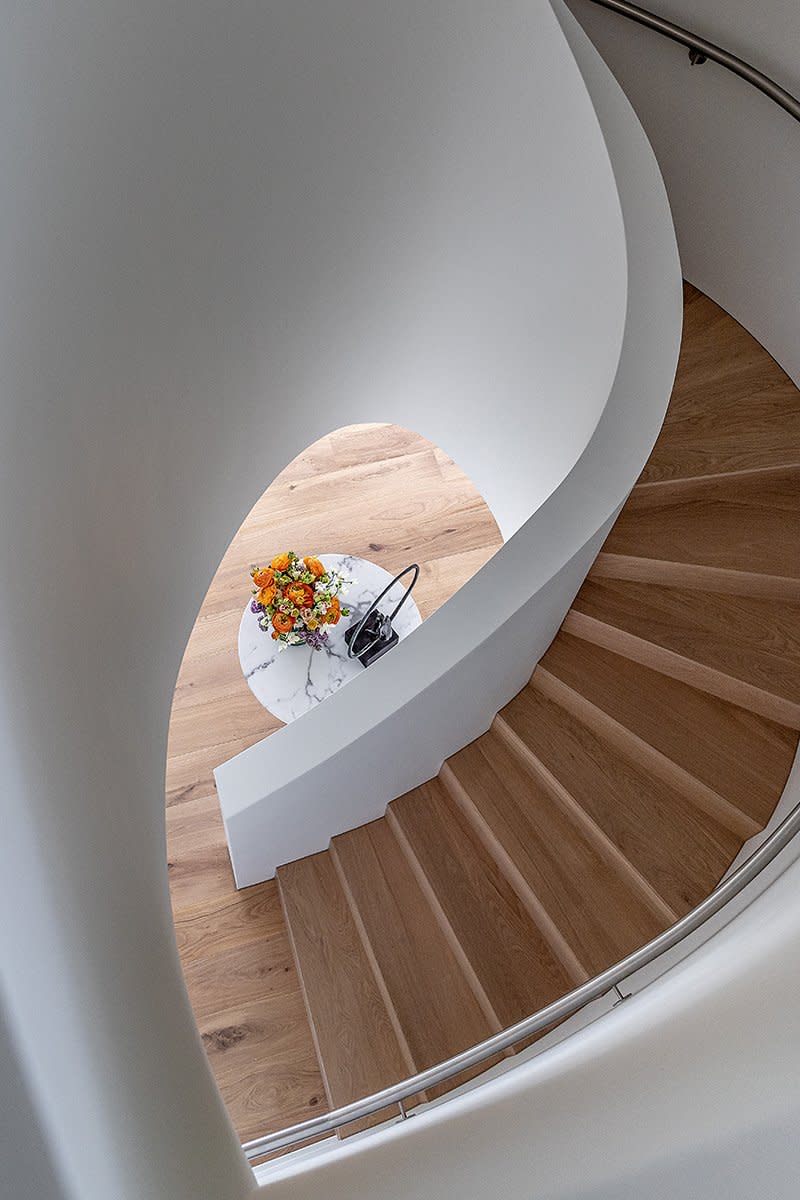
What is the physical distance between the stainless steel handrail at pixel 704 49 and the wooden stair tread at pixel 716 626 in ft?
5.50

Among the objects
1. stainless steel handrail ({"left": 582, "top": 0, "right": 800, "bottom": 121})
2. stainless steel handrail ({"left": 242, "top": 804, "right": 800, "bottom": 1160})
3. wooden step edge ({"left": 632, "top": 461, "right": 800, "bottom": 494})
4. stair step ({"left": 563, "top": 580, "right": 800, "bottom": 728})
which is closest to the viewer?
stainless steel handrail ({"left": 242, "top": 804, "right": 800, "bottom": 1160})

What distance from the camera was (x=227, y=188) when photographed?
9.62ft

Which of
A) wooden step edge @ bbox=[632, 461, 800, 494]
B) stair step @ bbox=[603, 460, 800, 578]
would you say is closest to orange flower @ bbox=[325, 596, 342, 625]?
stair step @ bbox=[603, 460, 800, 578]

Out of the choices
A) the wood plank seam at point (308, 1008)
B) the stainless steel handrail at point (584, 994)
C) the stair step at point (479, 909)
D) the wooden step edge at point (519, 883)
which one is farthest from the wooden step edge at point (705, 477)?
the wood plank seam at point (308, 1008)

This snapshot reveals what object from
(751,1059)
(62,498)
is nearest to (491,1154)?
(751,1059)

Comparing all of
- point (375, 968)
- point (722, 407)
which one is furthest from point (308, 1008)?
point (722, 407)

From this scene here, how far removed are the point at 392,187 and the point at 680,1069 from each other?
3.27 metres

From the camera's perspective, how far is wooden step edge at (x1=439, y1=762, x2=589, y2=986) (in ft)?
10.3

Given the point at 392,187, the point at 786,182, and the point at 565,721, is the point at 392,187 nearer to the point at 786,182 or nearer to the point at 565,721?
the point at 786,182

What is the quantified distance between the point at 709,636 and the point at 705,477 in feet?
2.27

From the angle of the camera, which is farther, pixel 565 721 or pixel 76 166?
pixel 565 721

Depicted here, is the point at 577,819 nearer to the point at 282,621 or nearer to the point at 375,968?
the point at 375,968

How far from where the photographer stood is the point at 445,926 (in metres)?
3.51

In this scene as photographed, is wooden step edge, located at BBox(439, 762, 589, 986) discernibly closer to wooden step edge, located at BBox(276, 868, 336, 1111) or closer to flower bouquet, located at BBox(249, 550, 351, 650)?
wooden step edge, located at BBox(276, 868, 336, 1111)
